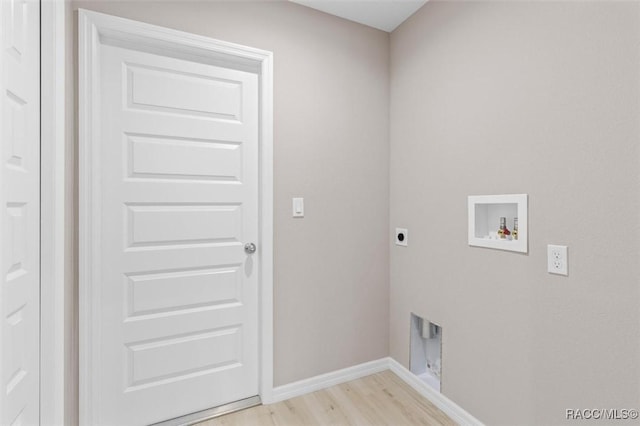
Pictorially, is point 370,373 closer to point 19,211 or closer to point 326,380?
point 326,380

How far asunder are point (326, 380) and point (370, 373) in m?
0.35

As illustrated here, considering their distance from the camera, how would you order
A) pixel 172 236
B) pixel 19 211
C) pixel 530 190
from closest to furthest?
pixel 19 211
pixel 530 190
pixel 172 236

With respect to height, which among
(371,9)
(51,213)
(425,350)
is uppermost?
(371,9)

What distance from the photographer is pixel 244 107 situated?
6.20ft

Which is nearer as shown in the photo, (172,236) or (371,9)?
(172,236)

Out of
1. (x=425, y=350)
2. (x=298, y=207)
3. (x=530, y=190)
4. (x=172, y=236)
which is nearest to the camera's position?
(x=530, y=190)

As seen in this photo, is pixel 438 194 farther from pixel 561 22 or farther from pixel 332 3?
pixel 332 3

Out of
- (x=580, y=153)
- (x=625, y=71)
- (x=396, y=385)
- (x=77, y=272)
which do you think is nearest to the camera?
(x=625, y=71)

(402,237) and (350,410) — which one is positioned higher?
(402,237)

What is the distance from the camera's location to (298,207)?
200 centimetres

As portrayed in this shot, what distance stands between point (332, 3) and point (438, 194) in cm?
137

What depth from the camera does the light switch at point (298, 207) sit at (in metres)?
1.99

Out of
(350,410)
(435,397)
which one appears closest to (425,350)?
(435,397)

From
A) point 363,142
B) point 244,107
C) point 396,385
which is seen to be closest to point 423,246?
point 363,142
